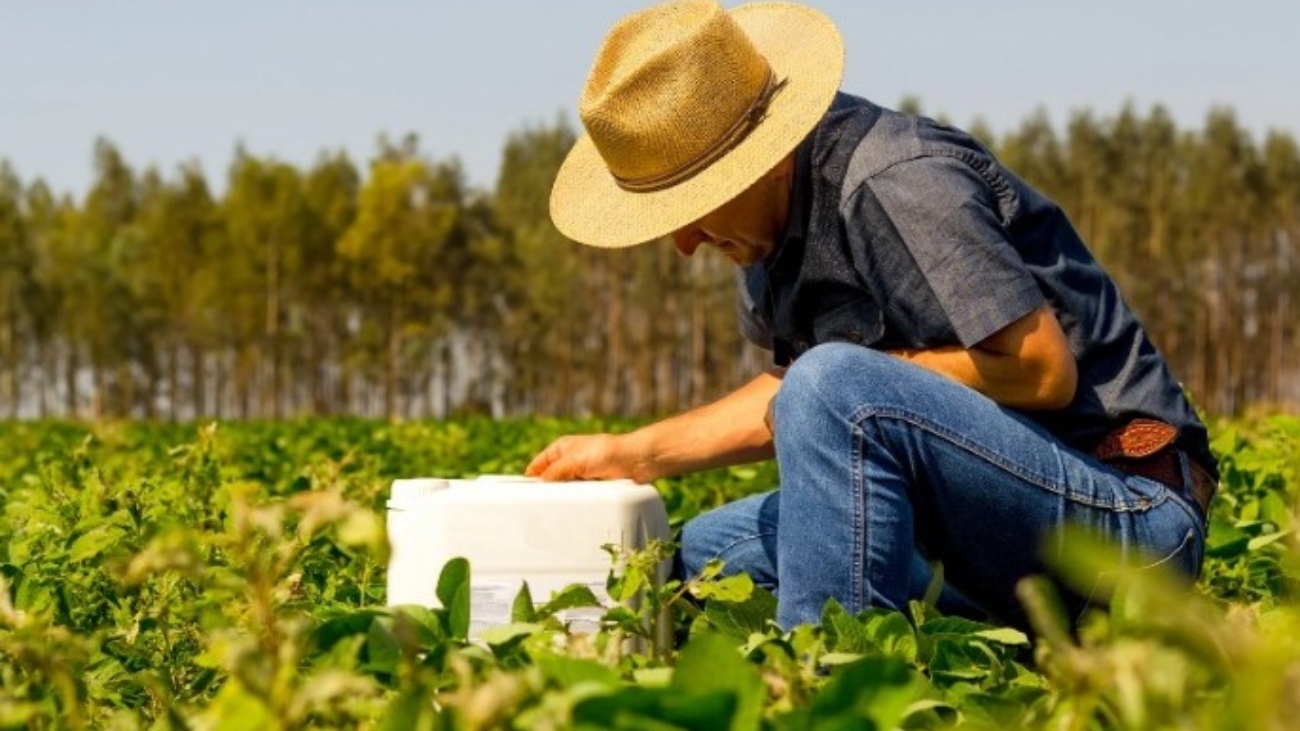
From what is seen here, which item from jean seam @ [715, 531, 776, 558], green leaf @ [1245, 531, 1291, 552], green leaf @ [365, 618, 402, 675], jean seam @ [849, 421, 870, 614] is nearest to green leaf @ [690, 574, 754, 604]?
jean seam @ [849, 421, 870, 614]

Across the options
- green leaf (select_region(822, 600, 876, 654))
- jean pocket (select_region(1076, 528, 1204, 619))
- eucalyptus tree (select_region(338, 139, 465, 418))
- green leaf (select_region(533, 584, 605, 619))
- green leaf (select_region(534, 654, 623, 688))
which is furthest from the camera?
eucalyptus tree (select_region(338, 139, 465, 418))

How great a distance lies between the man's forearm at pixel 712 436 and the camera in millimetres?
3443

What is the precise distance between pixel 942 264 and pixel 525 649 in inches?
53.9

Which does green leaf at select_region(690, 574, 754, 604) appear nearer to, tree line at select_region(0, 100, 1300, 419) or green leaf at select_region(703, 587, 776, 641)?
green leaf at select_region(703, 587, 776, 641)

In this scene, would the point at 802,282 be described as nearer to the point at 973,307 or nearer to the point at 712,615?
the point at 973,307

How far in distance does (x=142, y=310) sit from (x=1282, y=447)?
63.3 meters

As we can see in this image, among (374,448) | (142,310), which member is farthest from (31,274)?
(374,448)

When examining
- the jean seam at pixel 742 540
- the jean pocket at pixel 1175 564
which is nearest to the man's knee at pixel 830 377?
the jean pocket at pixel 1175 564

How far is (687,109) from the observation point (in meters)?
3.38

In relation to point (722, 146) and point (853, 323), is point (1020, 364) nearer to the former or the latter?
point (853, 323)

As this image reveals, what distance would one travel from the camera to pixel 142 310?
215 feet

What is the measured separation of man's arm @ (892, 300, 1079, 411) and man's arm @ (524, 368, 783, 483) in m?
0.49

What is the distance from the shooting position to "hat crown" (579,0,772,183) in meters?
3.38

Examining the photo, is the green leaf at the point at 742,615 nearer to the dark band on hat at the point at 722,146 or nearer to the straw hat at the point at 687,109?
the straw hat at the point at 687,109
